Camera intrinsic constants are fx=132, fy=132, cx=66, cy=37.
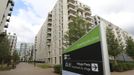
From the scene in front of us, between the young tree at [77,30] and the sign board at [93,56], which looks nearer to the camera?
the sign board at [93,56]

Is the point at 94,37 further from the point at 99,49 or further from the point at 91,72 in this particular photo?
the point at 91,72

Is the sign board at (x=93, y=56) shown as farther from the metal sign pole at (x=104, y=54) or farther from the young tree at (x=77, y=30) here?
the young tree at (x=77, y=30)

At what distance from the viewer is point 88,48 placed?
7.56 feet

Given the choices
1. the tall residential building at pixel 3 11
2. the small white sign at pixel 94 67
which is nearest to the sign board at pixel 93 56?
the small white sign at pixel 94 67

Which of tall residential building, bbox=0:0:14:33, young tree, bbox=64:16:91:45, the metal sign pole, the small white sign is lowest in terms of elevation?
the small white sign

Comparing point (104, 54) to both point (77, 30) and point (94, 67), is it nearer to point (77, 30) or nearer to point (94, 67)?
point (94, 67)

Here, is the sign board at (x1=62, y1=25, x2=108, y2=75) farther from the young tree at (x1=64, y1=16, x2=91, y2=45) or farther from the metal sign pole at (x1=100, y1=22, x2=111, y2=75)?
the young tree at (x1=64, y1=16, x2=91, y2=45)

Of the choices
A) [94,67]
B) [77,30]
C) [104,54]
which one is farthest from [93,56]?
[77,30]

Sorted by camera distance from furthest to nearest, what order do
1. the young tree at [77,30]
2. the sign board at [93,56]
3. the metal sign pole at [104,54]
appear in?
the young tree at [77,30]
the sign board at [93,56]
the metal sign pole at [104,54]

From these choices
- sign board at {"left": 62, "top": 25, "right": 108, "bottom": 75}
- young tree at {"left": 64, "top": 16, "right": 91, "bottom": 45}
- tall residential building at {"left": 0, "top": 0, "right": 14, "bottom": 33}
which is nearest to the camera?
sign board at {"left": 62, "top": 25, "right": 108, "bottom": 75}

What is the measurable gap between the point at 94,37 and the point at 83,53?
54cm

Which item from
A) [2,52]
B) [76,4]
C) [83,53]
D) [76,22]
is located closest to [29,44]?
[76,4]

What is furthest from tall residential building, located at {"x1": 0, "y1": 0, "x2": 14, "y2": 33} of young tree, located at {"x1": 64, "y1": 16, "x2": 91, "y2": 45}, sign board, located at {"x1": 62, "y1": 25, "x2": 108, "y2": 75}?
sign board, located at {"x1": 62, "y1": 25, "x2": 108, "y2": 75}

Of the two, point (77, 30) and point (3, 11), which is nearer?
point (77, 30)
